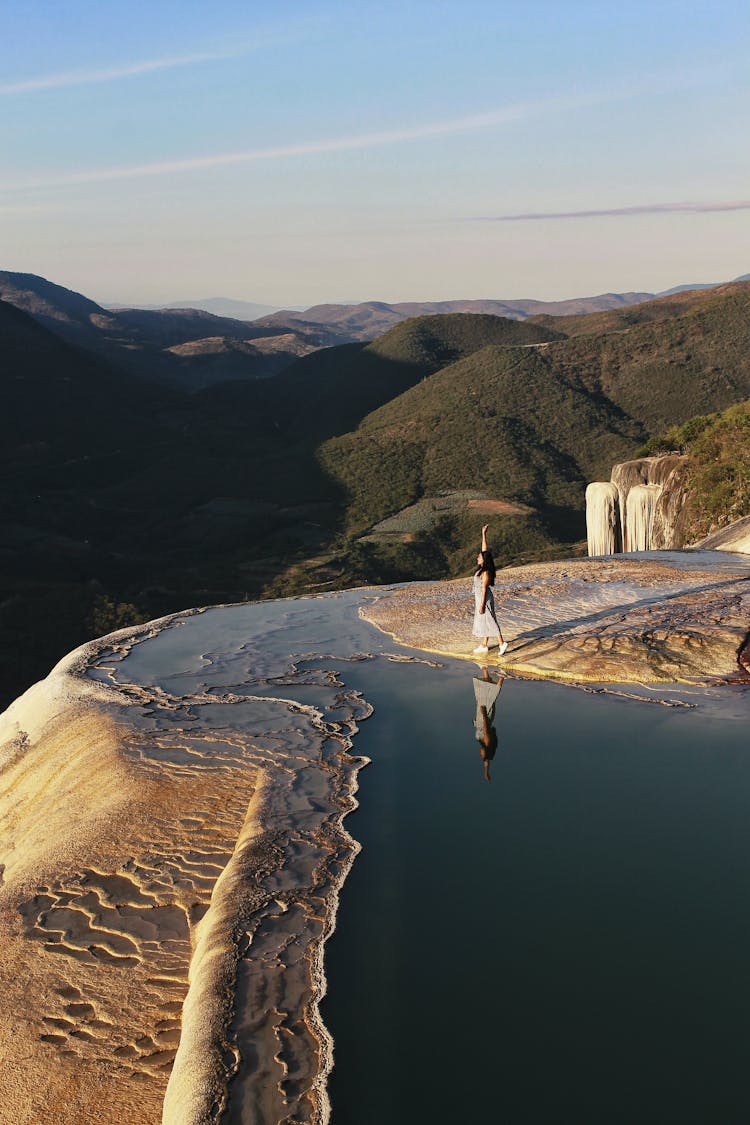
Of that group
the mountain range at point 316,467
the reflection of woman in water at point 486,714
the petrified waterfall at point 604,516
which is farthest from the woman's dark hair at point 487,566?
the mountain range at point 316,467

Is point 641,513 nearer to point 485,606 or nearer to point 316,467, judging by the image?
point 485,606

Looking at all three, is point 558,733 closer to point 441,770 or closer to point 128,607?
point 441,770

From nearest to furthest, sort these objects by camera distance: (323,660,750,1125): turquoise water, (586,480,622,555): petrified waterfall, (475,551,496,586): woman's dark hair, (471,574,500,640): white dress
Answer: (323,660,750,1125): turquoise water → (475,551,496,586): woman's dark hair → (471,574,500,640): white dress → (586,480,622,555): petrified waterfall

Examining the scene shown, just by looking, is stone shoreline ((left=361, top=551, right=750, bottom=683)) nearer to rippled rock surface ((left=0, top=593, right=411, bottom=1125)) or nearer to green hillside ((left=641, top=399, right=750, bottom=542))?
rippled rock surface ((left=0, top=593, right=411, bottom=1125))

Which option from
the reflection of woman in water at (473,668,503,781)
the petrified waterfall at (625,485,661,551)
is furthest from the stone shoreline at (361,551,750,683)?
the petrified waterfall at (625,485,661,551)

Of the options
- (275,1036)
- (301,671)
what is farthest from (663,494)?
(275,1036)

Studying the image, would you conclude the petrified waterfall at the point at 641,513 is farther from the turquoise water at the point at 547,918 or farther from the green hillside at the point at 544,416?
the green hillside at the point at 544,416
